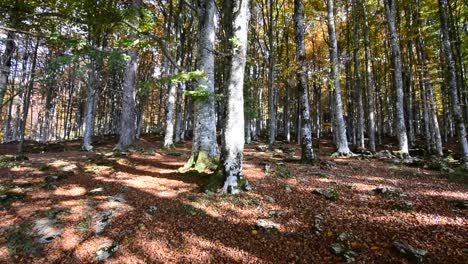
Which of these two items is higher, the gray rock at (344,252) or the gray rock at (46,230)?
the gray rock at (46,230)

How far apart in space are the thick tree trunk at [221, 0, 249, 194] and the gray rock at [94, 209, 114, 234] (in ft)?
8.82

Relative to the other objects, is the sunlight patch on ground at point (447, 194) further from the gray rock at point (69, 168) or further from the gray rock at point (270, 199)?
the gray rock at point (69, 168)

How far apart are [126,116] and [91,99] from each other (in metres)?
4.35

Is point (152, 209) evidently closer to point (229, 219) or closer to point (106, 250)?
point (106, 250)

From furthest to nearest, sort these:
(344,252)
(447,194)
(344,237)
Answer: (447,194), (344,237), (344,252)

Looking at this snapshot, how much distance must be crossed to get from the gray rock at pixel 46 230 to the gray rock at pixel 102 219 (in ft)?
2.00

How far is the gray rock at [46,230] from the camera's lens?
4336 mm

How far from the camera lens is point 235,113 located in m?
6.66

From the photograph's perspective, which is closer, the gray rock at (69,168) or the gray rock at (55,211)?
the gray rock at (55,211)

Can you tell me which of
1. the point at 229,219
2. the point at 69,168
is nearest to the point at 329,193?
the point at 229,219

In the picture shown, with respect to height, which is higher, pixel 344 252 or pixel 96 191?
pixel 96 191

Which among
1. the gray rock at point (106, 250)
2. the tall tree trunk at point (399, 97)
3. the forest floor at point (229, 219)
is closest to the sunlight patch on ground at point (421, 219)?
the forest floor at point (229, 219)

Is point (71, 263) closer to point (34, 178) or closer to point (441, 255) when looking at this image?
point (34, 178)

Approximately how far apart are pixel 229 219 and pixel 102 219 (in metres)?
A: 2.67
